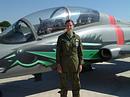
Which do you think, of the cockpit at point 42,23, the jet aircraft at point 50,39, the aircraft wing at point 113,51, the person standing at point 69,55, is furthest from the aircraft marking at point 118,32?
the person standing at point 69,55

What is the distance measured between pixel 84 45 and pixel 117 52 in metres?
0.91

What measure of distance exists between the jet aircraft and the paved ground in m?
0.81

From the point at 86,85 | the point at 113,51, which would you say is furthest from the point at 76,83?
the point at 86,85

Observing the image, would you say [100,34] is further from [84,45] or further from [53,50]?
[53,50]

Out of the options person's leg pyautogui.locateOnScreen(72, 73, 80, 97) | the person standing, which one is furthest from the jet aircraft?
person's leg pyautogui.locateOnScreen(72, 73, 80, 97)

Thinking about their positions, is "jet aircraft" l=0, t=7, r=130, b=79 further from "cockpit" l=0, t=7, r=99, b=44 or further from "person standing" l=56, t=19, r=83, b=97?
"person standing" l=56, t=19, r=83, b=97

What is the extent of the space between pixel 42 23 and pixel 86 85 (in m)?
2.34

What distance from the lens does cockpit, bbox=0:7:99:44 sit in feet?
23.7

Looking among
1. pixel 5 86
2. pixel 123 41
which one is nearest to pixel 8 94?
pixel 5 86

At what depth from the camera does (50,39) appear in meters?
7.37

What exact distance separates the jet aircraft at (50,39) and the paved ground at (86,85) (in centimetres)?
81

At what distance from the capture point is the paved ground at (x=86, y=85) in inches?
299

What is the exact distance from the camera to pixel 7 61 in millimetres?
6562

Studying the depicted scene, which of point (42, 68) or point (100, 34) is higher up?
point (100, 34)
